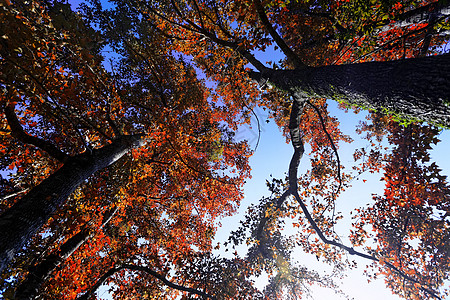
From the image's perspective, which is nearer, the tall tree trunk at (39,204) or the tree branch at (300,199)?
the tall tree trunk at (39,204)

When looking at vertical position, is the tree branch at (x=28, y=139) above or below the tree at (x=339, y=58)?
below

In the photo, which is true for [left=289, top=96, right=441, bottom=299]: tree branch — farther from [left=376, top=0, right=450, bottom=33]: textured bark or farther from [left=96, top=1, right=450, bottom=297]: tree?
[left=376, top=0, right=450, bottom=33]: textured bark

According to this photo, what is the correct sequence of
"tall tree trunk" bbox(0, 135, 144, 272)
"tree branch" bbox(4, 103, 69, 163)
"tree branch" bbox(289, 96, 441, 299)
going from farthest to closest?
"tree branch" bbox(289, 96, 441, 299), "tree branch" bbox(4, 103, 69, 163), "tall tree trunk" bbox(0, 135, 144, 272)

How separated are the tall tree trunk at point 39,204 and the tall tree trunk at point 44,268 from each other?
2.28 m

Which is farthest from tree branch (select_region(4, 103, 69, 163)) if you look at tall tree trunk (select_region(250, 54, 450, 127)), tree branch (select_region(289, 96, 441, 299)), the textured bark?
the textured bark

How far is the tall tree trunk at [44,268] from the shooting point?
4.05 m

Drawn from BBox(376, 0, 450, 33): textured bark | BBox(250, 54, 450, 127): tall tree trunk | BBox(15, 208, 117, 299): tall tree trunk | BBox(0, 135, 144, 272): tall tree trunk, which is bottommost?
BBox(15, 208, 117, 299): tall tree trunk

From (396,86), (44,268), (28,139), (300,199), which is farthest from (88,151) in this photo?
(300,199)

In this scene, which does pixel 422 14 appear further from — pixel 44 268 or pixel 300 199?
pixel 44 268

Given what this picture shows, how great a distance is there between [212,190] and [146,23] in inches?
387

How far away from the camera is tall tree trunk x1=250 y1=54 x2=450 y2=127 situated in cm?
252

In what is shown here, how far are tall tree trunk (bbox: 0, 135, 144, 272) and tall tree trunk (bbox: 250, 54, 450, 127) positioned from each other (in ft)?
21.3

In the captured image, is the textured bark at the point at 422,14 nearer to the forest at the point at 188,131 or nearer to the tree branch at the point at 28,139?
the forest at the point at 188,131

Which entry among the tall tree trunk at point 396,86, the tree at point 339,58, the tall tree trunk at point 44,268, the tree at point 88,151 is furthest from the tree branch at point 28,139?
the tall tree trunk at point 396,86
